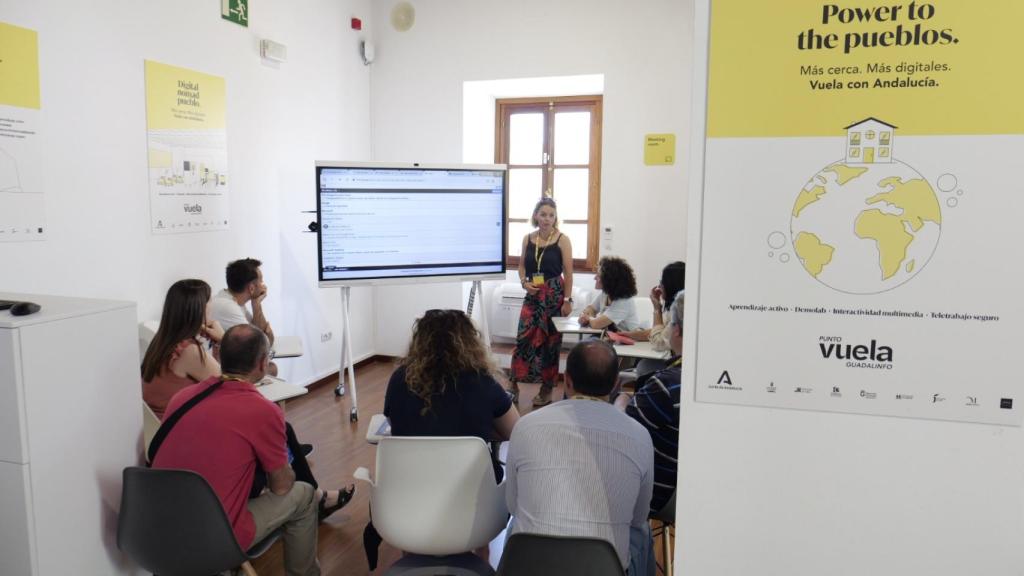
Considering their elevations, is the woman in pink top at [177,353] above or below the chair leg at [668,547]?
above

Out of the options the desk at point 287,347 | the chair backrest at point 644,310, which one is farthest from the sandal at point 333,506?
the chair backrest at point 644,310

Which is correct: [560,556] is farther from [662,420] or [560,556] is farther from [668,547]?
[668,547]

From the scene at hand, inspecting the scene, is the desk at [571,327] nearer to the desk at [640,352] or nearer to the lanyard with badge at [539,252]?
the desk at [640,352]

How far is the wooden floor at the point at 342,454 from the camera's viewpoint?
298 cm

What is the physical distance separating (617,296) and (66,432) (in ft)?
10.7

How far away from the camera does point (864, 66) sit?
3.35ft

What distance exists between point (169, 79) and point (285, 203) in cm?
130

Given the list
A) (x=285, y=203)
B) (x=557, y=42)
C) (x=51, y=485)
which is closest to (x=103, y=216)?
(x=285, y=203)

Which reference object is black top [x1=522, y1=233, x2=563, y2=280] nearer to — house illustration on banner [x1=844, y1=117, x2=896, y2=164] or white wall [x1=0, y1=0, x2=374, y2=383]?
white wall [x1=0, y1=0, x2=374, y2=383]

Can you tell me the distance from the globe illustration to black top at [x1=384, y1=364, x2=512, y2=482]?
5.26ft

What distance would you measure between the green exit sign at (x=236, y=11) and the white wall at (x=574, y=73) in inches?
67.7

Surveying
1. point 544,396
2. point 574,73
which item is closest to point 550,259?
point 544,396

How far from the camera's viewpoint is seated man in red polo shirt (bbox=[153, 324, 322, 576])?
2.19m

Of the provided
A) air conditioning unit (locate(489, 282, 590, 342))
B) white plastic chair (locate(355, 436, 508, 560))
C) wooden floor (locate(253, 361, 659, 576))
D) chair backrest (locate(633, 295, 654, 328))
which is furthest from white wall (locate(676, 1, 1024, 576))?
air conditioning unit (locate(489, 282, 590, 342))
